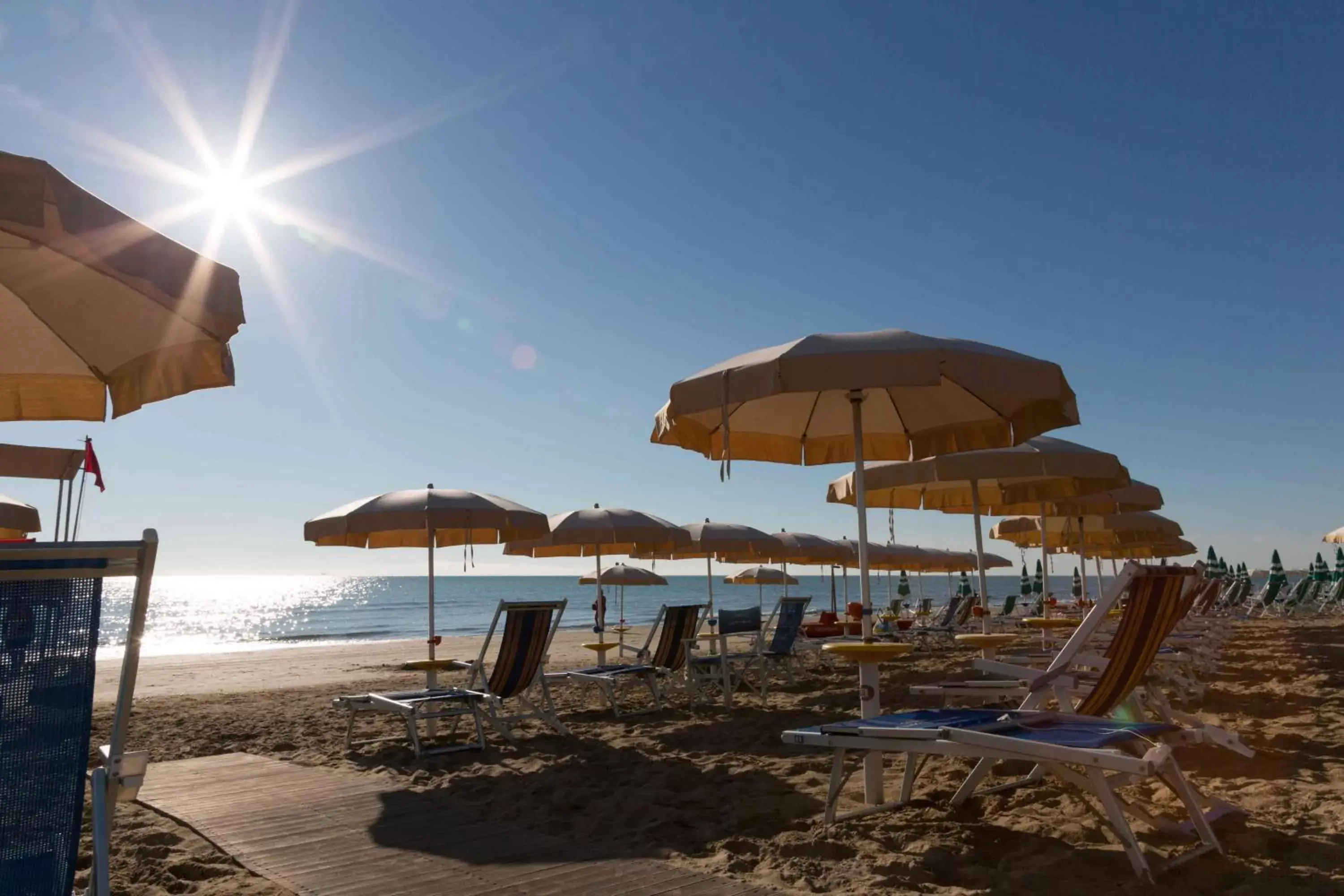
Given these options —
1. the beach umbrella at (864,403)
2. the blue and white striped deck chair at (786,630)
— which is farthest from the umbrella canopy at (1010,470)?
the blue and white striped deck chair at (786,630)

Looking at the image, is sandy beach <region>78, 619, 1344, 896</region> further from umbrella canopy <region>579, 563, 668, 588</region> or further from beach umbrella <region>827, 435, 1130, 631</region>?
umbrella canopy <region>579, 563, 668, 588</region>

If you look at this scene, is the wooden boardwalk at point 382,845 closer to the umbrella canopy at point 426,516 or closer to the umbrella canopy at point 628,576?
the umbrella canopy at point 426,516

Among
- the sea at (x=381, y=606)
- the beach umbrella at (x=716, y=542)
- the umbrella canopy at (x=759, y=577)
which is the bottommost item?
the sea at (x=381, y=606)

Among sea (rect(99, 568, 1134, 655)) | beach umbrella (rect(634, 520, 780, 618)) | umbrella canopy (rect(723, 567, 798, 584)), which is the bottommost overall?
sea (rect(99, 568, 1134, 655))

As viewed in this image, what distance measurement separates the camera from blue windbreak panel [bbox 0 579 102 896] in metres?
1.87

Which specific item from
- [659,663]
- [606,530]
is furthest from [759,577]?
[659,663]

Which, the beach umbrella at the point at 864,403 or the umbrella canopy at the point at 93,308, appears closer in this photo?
the umbrella canopy at the point at 93,308

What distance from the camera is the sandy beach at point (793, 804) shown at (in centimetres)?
285

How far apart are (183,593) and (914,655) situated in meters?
137

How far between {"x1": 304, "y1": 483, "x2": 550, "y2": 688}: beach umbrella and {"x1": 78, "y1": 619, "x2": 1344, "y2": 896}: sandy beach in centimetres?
146

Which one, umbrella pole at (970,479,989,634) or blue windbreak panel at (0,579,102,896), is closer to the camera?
blue windbreak panel at (0,579,102,896)

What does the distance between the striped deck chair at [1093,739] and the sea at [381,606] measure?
237cm

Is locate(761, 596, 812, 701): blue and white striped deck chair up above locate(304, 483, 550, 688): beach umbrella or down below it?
below

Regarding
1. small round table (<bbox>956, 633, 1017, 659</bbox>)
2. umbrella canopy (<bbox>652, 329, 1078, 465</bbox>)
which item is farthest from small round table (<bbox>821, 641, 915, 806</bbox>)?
small round table (<bbox>956, 633, 1017, 659</bbox>)
